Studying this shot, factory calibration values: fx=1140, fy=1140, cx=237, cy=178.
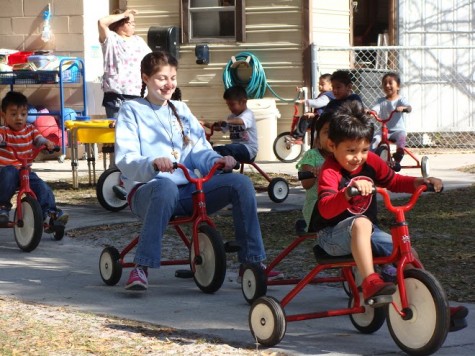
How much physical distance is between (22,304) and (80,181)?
6503mm

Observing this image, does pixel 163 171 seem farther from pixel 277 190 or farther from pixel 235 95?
pixel 277 190

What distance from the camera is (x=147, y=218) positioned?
6.36m

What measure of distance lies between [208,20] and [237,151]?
21.8 ft

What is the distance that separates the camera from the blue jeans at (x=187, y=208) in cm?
635

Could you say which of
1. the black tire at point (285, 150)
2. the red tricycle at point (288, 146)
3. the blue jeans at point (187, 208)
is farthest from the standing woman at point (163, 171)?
the black tire at point (285, 150)

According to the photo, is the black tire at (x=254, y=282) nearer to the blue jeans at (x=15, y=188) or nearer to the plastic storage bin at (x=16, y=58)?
the blue jeans at (x=15, y=188)

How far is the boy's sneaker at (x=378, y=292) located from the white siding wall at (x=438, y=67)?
1213cm

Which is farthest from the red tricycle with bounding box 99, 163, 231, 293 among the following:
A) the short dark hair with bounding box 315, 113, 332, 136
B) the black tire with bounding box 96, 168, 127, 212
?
the black tire with bounding box 96, 168, 127, 212

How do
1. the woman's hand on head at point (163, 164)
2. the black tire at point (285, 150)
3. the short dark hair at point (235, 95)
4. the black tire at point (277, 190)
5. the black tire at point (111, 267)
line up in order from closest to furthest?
the woman's hand on head at point (163, 164)
the black tire at point (111, 267)
the short dark hair at point (235, 95)
the black tire at point (277, 190)
the black tire at point (285, 150)

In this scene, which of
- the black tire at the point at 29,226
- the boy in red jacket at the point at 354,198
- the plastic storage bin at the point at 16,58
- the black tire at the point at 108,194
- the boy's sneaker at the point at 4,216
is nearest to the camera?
the boy in red jacket at the point at 354,198

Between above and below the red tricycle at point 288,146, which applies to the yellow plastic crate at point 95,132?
above

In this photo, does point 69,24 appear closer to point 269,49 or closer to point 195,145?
point 269,49

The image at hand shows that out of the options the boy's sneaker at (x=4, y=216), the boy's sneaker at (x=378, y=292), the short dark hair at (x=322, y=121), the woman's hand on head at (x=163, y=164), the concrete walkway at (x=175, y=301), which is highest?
the short dark hair at (x=322, y=121)

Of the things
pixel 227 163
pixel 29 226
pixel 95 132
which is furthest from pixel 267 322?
pixel 95 132
